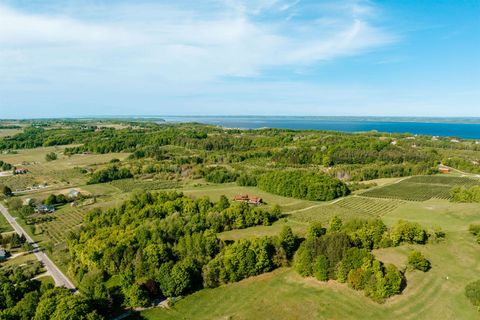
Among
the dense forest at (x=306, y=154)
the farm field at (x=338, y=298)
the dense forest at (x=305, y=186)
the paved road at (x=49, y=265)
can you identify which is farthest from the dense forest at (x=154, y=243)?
the dense forest at (x=306, y=154)

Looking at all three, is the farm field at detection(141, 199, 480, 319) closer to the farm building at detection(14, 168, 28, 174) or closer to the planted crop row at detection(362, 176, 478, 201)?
the planted crop row at detection(362, 176, 478, 201)

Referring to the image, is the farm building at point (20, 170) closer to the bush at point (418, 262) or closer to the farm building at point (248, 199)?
the farm building at point (248, 199)

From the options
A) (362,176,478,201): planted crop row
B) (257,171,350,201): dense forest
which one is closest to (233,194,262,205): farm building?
(257,171,350,201): dense forest

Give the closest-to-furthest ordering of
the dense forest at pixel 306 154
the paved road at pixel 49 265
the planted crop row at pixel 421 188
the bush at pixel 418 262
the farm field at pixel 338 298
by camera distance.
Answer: the farm field at pixel 338 298 → the bush at pixel 418 262 → the paved road at pixel 49 265 → the planted crop row at pixel 421 188 → the dense forest at pixel 306 154

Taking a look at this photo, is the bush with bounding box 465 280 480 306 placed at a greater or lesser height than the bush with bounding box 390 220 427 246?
lesser

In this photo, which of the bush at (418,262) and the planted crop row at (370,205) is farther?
the planted crop row at (370,205)

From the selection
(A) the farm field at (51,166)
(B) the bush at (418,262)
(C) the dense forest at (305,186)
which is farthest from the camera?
(A) the farm field at (51,166)

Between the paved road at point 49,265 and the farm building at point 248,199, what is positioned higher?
the farm building at point 248,199
